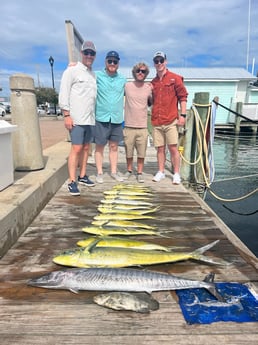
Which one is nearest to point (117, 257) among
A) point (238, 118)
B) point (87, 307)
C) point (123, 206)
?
point (87, 307)

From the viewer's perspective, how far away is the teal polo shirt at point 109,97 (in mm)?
4750

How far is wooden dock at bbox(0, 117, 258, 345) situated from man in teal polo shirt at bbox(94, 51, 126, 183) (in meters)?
1.60

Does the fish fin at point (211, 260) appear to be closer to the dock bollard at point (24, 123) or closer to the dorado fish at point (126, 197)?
the dorado fish at point (126, 197)

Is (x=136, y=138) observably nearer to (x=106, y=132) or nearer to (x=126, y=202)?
(x=106, y=132)

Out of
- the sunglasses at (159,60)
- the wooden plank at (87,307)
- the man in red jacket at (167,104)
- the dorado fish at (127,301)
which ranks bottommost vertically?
the wooden plank at (87,307)

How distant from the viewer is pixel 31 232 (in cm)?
322

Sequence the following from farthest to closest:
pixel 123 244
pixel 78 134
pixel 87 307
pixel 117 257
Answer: pixel 78 134 < pixel 123 244 < pixel 117 257 < pixel 87 307

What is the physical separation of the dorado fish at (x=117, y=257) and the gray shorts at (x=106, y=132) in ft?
8.87

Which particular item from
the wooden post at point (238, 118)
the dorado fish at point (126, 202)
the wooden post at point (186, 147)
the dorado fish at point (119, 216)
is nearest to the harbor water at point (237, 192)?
the wooden post at point (186, 147)

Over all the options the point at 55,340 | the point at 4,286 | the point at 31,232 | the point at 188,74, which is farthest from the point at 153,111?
the point at 188,74

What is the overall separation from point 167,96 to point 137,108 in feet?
Answer: 1.88

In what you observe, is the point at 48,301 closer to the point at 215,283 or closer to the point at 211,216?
the point at 215,283

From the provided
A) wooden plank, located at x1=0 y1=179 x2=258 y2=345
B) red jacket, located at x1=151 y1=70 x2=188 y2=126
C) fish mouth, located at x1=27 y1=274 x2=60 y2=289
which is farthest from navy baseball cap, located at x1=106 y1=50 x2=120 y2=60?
fish mouth, located at x1=27 y1=274 x2=60 y2=289

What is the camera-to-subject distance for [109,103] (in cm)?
482
